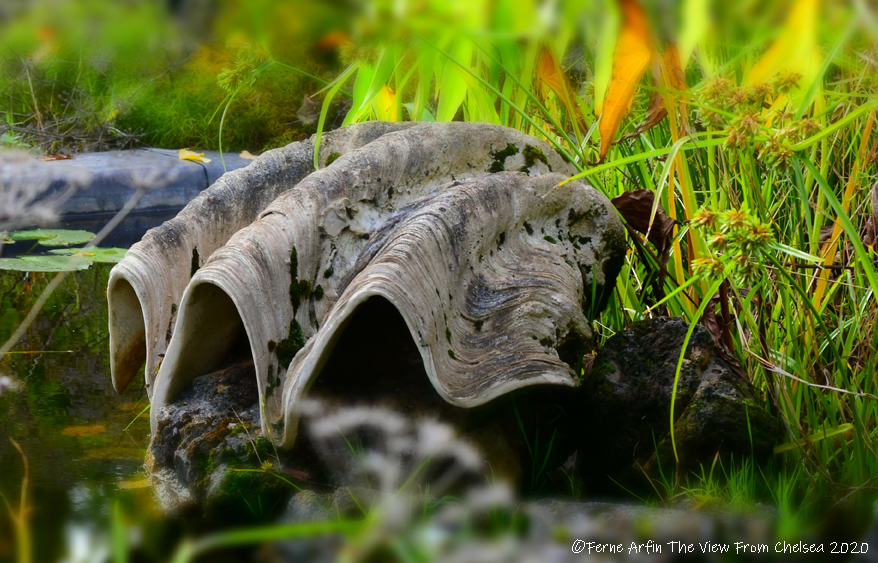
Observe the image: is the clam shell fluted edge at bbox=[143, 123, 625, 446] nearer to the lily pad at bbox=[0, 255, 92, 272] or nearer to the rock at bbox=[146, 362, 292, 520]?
the rock at bbox=[146, 362, 292, 520]

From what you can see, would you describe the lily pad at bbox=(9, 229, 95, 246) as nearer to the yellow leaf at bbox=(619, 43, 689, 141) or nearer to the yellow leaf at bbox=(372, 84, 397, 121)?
the yellow leaf at bbox=(372, 84, 397, 121)

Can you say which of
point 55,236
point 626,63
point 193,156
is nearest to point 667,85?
point 626,63

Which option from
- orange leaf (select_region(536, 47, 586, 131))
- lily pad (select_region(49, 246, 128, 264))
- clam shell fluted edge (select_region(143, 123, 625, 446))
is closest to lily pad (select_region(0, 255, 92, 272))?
lily pad (select_region(49, 246, 128, 264))

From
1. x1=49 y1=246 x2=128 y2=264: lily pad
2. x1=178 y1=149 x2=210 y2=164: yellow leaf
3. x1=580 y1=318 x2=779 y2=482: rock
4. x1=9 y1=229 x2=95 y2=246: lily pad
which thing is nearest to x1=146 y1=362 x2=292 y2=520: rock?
x1=580 y1=318 x2=779 y2=482: rock

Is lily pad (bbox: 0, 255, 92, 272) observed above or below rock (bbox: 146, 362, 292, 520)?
above

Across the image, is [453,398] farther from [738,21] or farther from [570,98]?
[570,98]

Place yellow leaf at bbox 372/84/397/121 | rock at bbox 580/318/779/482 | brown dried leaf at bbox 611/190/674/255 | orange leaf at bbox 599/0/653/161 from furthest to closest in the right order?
1. yellow leaf at bbox 372/84/397/121
2. brown dried leaf at bbox 611/190/674/255
3. rock at bbox 580/318/779/482
4. orange leaf at bbox 599/0/653/161

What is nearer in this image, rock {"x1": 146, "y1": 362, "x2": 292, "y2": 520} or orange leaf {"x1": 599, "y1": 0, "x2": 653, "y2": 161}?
orange leaf {"x1": 599, "y1": 0, "x2": 653, "y2": 161}

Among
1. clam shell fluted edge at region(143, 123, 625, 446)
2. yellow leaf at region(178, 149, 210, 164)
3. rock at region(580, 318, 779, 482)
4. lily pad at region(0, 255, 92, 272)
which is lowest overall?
rock at region(580, 318, 779, 482)

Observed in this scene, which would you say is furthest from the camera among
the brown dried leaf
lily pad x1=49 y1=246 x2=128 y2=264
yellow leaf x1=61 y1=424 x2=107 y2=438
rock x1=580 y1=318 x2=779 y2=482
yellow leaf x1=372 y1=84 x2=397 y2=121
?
lily pad x1=49 y1=246 x2=128 y2=264
